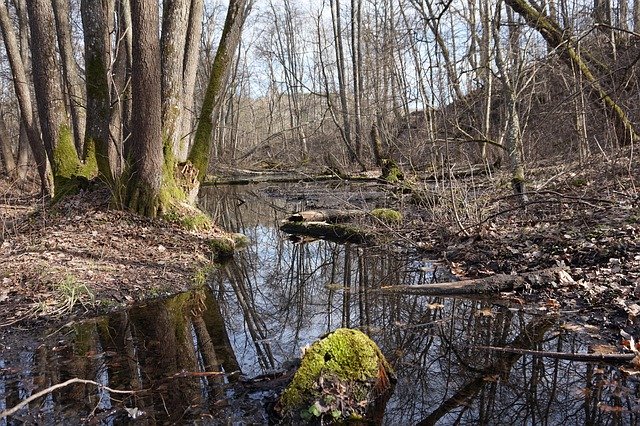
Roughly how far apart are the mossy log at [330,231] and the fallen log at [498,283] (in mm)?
3461

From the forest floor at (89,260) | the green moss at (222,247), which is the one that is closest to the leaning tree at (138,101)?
the forest floor at (89,260)

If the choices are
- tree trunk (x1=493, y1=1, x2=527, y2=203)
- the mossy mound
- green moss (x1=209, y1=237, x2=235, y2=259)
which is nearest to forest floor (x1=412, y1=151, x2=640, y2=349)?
tree trunk (x1=493, y1=1, x2=527, y2=203)

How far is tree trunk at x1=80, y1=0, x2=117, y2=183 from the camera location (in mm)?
9688

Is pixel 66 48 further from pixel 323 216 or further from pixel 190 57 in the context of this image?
pixel 323 216

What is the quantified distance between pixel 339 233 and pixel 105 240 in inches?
180

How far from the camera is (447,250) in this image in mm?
7969

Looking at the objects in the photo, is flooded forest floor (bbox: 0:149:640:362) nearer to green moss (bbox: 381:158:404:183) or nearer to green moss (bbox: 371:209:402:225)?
green moss (bbox: 371:209:402:225)

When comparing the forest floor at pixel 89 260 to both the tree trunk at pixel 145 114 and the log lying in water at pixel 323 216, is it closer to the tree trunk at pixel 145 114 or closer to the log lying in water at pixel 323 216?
the tree trunk at pixel 145 114

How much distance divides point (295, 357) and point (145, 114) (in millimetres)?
5320

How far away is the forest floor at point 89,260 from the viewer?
5734mm

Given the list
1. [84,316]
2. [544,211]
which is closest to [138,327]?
[84,316]

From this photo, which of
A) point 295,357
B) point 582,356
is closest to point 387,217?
point 295,357

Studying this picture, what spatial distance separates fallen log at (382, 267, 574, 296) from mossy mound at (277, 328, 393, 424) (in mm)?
2517

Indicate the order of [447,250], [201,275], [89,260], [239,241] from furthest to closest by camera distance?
[239,241] → [447,250] → [201,275] → [89,260]
